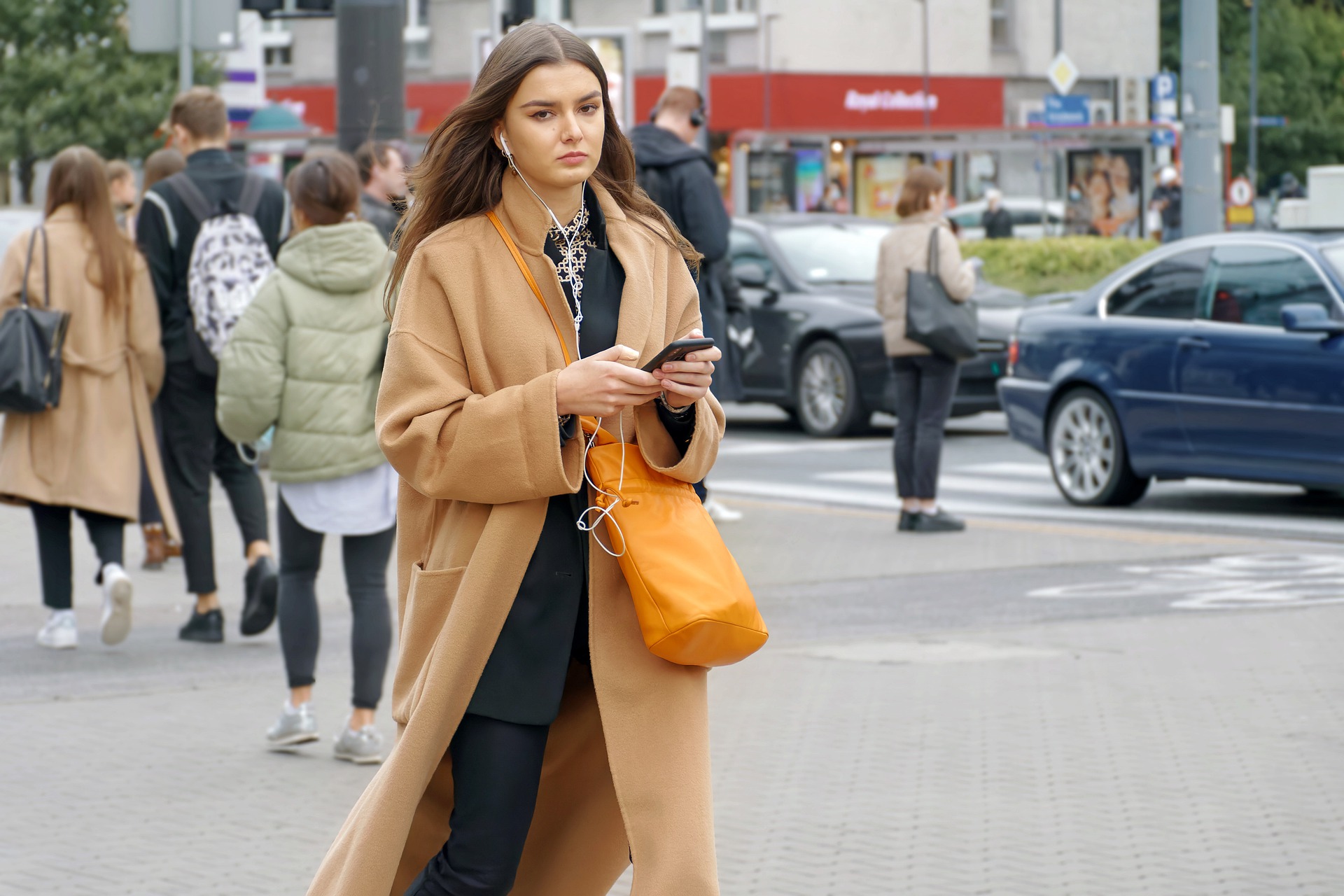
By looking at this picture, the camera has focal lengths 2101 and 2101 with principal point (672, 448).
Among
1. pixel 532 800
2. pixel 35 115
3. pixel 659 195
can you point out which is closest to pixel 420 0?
pixel 35 115

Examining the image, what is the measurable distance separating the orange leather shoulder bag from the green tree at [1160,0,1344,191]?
66670 millimetres

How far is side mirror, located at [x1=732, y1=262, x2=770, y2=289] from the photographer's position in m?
16.4

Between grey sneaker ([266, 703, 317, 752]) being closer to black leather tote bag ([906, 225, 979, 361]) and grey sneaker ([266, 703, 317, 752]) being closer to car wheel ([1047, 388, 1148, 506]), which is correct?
black leather tote bag ([906, 225, 979, 361])

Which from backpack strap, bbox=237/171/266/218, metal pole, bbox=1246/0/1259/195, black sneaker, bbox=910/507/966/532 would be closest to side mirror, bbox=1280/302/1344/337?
black sneaker, bbox=910/507/966/532

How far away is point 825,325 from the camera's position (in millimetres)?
16047

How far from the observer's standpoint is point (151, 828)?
5.27m

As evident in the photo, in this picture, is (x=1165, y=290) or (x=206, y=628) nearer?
(x=206, y=628)

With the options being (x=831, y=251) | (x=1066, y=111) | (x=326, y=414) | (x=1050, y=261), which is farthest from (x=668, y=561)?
(x=1066, y=111)

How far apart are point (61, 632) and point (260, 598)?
1253 mm

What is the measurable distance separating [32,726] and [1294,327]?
6632 mm

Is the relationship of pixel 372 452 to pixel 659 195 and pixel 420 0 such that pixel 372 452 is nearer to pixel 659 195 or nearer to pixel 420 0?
pixel 659 195

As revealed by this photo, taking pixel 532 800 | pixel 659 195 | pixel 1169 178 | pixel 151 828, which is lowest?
pixel 151 828

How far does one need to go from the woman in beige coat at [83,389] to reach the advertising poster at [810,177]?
116 ft

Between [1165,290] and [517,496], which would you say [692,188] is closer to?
[1165,290]
